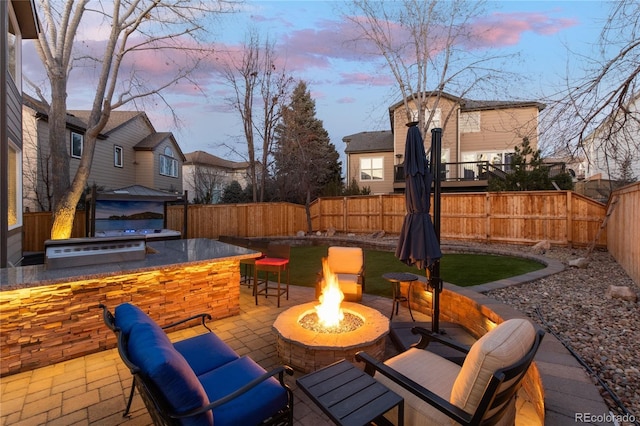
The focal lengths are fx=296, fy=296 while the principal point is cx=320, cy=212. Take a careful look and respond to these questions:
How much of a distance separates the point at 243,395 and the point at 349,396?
79 cm

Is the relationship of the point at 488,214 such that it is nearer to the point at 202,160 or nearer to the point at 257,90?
the point at 257,90

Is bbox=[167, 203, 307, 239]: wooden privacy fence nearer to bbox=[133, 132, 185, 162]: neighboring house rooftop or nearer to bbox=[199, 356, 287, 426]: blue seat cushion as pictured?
bbox=[133, 132, 185, 162]: neighboring house rooftop

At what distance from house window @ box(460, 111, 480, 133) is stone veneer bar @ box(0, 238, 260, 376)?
1964 centimetres

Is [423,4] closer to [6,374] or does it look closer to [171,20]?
[171,20]

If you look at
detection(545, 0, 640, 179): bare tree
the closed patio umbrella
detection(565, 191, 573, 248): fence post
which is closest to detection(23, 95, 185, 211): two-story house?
the closed patio umbrella

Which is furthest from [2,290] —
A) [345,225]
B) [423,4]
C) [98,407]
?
[423,4]

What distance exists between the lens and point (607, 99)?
4.72 m

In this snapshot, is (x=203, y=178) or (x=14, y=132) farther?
(x=203, y=178)

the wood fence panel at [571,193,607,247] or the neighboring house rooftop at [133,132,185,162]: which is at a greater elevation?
the neighboring house rooftop at [133,132,185,162]

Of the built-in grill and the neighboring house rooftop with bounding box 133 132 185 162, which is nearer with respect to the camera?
the built-in grill

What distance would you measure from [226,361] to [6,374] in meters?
2.95

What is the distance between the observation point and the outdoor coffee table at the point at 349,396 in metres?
1.82

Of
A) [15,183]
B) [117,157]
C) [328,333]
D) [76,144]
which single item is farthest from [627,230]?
[117,157]

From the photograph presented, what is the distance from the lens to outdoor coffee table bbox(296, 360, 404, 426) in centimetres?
182
